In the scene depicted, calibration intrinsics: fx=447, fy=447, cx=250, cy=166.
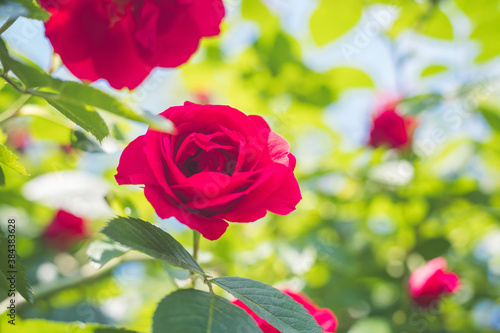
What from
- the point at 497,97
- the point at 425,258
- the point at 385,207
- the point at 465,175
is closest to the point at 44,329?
the point at 425,258

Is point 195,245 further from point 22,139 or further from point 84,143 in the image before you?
point 22,139

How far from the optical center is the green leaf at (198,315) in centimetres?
38

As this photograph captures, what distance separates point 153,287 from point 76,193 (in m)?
0.52

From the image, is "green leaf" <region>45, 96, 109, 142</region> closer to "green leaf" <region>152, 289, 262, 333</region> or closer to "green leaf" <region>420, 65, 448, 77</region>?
"green leaf" <region>152, 289, 262, 333</region>

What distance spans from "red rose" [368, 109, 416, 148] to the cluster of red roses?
84 cm

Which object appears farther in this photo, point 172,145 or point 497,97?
point 497,97

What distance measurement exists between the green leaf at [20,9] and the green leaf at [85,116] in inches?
2.8

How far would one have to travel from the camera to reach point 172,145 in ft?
1.46

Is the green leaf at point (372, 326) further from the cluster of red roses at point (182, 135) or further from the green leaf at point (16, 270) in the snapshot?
the green leaf at point (16, 270)

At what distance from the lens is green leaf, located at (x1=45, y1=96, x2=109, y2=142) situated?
1.35 feet

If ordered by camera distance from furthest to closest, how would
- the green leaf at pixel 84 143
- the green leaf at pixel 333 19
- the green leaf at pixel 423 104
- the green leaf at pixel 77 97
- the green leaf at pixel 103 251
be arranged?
the green leaf at pixel 333 19, the green leaf at pixel 423 104, the green leaf at pixel 84 143, the green leaf at pixel 103 251, the green leaf at pixel 77 97

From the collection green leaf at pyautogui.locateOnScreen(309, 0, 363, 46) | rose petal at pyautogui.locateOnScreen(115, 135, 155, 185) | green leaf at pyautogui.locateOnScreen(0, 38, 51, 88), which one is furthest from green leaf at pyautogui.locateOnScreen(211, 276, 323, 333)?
green leaf at pyautogui.locateOnScreen(309, 0, 363, 46)

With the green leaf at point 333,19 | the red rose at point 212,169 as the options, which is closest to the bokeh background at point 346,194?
the green leaf at point 333,19

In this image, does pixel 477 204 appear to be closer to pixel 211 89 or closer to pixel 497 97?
pixel 497 97
